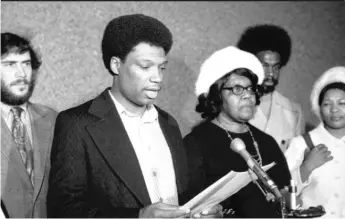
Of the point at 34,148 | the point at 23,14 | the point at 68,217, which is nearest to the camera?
the point at 68,217

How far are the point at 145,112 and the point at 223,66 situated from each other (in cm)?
69

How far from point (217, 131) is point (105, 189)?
0.93 meters

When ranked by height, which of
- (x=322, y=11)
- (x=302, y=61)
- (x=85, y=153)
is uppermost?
(x=322, y=11)

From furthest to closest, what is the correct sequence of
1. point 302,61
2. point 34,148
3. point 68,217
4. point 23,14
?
point 302,61
point 23,14
point 34,148
point 68,217

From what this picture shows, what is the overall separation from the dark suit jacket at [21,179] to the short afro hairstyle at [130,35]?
2.34 feet

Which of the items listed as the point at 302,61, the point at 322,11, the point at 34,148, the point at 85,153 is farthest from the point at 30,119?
the point at 322,11

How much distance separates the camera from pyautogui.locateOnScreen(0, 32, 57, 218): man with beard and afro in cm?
284

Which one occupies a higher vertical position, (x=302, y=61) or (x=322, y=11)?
(x=322, y=11)

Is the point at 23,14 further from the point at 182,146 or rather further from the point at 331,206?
the point at 331,206

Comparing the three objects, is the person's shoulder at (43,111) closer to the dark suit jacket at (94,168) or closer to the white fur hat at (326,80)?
the dark suit jacket at (94,168)

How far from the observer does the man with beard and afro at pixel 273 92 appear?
156 inches

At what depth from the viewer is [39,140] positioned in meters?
3.00

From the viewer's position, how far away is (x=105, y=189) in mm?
2406

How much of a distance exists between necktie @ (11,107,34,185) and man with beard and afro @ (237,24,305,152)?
5.74 feet
